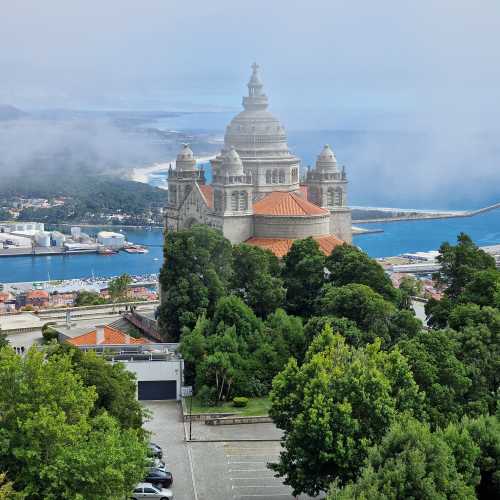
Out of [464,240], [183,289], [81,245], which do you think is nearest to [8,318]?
[183,289]

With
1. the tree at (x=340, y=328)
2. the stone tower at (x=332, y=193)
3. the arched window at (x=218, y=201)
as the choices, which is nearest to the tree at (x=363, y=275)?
the tree at (x=340, y=328)

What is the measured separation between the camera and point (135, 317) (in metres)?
47.1

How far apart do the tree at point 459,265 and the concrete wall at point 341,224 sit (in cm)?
1253

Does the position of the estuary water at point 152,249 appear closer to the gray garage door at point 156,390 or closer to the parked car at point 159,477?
the gray garage door at point 156,390

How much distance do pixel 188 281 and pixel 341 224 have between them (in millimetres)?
16129

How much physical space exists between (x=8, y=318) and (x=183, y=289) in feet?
34.1

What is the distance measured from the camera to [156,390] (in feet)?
118

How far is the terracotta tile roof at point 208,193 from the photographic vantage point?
52284 mm

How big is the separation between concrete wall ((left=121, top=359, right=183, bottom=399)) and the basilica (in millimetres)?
13285

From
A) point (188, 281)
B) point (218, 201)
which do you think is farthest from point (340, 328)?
point (218, 201)

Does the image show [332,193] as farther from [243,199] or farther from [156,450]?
[156,450]

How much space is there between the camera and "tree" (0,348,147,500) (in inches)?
875

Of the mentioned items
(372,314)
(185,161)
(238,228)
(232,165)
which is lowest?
(372,314)

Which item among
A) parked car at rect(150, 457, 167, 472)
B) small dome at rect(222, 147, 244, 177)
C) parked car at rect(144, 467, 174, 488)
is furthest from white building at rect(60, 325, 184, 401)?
small dome at rect(222, 147, 244, 177)
